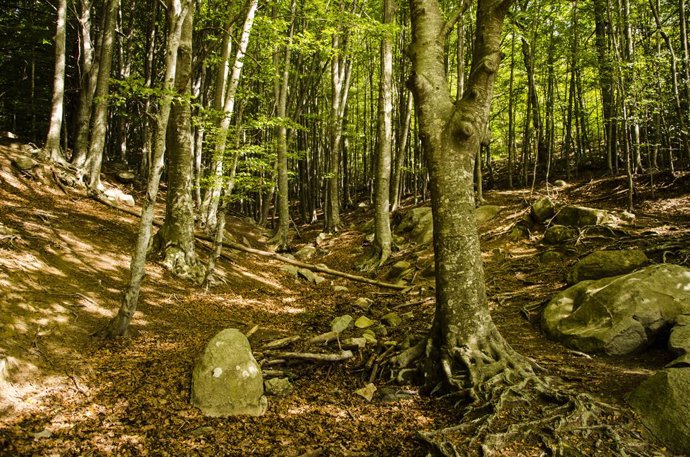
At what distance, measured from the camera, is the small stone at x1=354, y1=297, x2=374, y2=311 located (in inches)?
339

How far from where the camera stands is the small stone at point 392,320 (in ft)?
23.4

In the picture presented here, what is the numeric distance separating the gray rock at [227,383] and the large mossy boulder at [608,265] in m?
5.81

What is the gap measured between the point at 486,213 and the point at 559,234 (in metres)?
3.92

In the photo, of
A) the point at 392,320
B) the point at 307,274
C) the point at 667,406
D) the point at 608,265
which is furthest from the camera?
the point at 307,274

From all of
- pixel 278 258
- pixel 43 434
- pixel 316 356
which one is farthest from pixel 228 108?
pixel 43 434

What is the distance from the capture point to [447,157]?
15.0 ft

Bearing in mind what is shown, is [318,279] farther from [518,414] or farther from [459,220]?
[518,414]

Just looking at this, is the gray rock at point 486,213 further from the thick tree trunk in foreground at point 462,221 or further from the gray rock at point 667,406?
the gray rock at point 667,406

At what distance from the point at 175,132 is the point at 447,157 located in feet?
22.6

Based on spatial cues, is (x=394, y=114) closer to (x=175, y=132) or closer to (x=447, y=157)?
(x=175, y=132)

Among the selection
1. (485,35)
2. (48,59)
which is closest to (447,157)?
(485,35)

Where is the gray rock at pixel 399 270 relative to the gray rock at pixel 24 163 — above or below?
below

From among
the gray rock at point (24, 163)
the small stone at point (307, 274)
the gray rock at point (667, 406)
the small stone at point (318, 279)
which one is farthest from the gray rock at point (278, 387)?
the gray rock at point (24, 163)

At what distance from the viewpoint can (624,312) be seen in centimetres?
498
